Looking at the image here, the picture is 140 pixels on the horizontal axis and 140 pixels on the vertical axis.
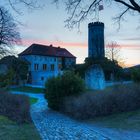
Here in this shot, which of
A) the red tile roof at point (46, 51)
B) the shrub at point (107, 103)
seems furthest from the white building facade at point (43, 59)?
the shrub at point (107, 103)

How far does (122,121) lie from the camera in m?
15.3

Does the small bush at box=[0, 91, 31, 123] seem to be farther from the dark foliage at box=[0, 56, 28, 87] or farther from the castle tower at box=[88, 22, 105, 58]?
the castle tower at box=[88, 22, 105, 58]

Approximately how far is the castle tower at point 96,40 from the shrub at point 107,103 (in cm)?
4490

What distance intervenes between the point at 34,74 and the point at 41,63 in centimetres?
1001

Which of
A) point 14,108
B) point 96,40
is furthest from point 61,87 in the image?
point 96,40

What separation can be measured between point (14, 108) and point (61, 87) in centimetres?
579

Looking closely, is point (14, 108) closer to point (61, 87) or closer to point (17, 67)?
point (61, 87)

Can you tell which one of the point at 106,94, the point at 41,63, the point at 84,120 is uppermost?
the point at 41,63

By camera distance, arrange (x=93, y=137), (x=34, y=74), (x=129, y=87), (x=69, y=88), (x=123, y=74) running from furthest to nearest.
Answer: (x=34, y=74), (x=123, y=74), (x=69, y=88), (x=129, y=87), (x=93, y=137)

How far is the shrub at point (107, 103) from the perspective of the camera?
18250 millimetres

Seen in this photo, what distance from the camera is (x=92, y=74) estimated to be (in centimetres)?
2992

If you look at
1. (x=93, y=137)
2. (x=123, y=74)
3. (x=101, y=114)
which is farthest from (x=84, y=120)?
(x=123, y=74)

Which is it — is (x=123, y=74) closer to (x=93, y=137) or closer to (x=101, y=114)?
(x=101, y=114)

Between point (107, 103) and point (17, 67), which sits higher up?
point (17, 67)
